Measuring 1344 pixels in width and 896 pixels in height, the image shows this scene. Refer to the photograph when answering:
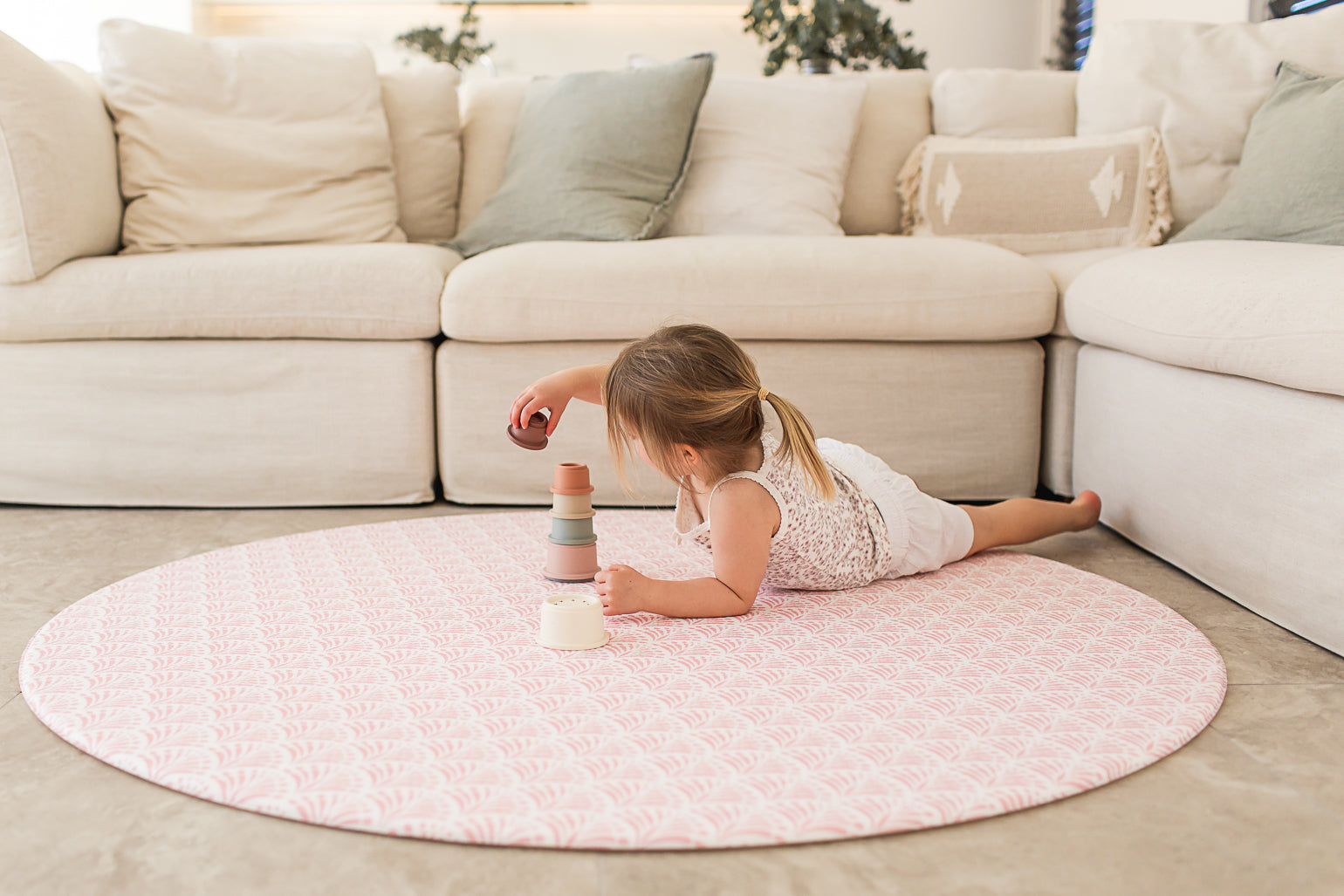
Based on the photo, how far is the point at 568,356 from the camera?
1854 mm

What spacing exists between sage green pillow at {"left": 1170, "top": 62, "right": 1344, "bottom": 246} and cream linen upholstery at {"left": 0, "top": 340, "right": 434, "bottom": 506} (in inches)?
58.9

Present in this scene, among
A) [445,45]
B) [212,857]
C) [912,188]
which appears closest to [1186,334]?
[912,188]

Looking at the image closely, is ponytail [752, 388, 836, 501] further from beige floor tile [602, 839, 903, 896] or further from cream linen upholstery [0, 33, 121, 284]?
cream linen upholstery [0, 33, 121, 284]

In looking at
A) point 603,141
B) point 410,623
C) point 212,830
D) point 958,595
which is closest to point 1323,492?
point 958,595

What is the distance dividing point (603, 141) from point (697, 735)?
5.24 ft

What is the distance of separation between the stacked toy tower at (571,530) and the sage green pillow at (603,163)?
882 mm

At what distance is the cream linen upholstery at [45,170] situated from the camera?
71.6 inches

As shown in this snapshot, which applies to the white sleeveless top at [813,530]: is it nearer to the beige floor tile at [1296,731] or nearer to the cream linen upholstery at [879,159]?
the beige floor tile at [1296,731]

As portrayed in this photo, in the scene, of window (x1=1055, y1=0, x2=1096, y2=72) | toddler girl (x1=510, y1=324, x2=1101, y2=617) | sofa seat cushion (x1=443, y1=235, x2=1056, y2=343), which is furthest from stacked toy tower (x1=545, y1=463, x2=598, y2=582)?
window (x1=1055, y1=0, x2=1096, y2=72)

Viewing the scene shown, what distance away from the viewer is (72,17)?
4480 millimetres

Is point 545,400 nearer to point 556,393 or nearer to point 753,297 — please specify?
point 556,393

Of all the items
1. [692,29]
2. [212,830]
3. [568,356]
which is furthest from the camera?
[692,29]

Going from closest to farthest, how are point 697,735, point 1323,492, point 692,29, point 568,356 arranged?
1. point 697,735
2. point 1323,492
3. point 568,356
4. point 692,29

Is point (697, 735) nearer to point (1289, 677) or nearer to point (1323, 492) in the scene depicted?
point (1289, 677)
